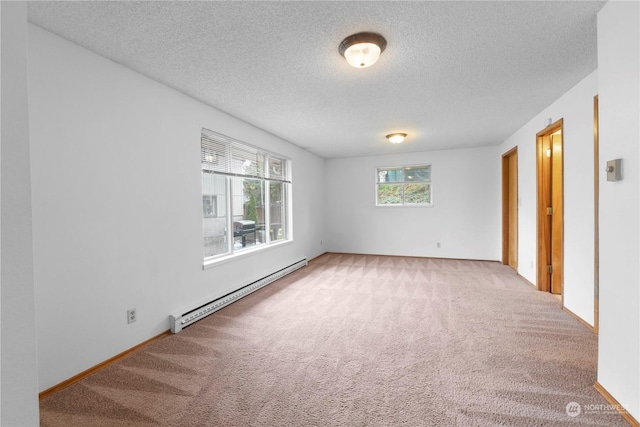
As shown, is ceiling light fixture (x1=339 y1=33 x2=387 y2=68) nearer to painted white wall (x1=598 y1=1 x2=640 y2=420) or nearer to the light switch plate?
painted white wall (x1=598 y1=1 x2=640 y2=420)

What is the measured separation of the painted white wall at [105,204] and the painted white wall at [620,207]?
3.46m

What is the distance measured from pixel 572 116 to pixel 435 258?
394 centimetres

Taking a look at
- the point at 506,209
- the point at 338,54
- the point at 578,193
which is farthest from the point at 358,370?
the point at 506,209

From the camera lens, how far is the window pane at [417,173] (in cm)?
662

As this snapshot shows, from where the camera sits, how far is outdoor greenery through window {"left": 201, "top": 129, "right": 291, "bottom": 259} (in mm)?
3641

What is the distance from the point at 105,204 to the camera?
7.72ft

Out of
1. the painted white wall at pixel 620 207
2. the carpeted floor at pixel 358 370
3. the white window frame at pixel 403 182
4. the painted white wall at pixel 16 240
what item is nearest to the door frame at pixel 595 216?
the carpeted floor at pixel 358 370

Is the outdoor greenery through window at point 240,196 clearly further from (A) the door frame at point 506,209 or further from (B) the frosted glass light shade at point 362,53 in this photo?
(A) the door frame at point 506,209

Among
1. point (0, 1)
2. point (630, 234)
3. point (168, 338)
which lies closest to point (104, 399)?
point (168, 338)

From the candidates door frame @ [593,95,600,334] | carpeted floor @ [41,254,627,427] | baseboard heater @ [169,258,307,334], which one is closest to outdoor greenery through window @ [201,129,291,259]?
baseboard heater @ [169,258,307,334]

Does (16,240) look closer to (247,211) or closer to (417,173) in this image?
(247,211)

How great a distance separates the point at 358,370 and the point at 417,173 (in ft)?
17.4

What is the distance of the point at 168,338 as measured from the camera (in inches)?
109

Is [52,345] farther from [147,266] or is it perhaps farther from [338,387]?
[338,387]
